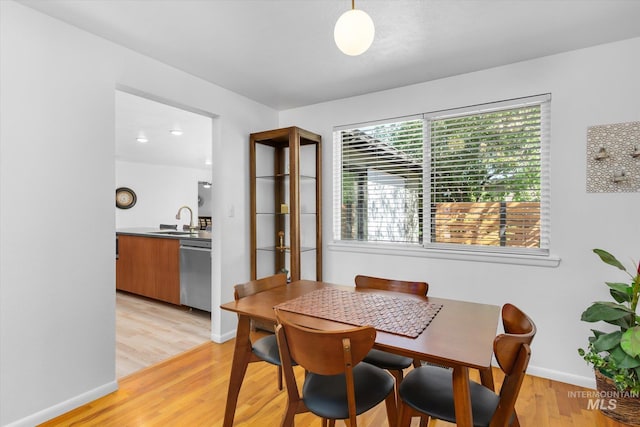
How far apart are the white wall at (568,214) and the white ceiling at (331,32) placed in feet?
0.47

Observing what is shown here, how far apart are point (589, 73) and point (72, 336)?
155 inches

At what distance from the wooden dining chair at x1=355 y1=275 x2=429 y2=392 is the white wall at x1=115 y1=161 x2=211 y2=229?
6.38 meters

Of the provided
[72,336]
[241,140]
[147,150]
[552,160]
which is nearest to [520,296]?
[552,160]

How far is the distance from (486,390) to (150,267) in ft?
13.7

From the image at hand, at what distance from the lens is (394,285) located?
2109 mm

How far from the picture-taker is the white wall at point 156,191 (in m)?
6.94

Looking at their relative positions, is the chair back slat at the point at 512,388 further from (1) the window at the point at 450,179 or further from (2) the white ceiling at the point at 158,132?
(2) the white ceiling at the point at 158,132

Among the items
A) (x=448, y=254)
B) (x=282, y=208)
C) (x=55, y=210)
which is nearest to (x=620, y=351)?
(x=448, y=254)

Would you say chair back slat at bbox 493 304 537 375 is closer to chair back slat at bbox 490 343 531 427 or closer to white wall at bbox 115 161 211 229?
chair back slat at bbox 490 343 531 427

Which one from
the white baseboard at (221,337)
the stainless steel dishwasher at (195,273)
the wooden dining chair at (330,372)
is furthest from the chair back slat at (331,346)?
the stainless steel dishwasher at (195,273)

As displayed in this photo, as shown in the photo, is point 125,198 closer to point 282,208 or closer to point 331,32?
point 282,208

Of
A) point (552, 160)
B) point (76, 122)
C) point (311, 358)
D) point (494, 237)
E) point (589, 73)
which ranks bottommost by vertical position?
point (311, 358)

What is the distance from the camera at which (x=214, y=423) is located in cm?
193

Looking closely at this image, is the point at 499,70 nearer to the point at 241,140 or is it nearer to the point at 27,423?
the point at 241,140
